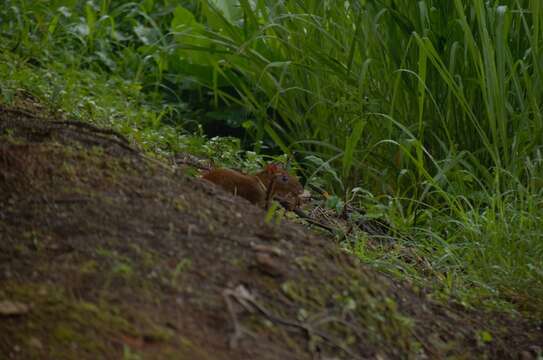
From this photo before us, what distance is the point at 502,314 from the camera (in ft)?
8.98

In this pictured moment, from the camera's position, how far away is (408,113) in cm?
409

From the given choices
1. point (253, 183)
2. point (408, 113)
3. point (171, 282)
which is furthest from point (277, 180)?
point (171, 282)

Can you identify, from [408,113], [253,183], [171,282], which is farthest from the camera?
[408,113]

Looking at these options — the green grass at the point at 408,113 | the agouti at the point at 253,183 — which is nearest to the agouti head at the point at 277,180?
the agouti at the point at 253,183

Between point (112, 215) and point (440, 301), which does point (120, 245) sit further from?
point (440, 301)

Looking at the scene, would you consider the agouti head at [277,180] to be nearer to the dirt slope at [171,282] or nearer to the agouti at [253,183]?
the agouti at [253,183]

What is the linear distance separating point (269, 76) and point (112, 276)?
2341 millimetres

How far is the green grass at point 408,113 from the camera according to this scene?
10.2 ft

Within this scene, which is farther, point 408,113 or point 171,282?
point 408,113

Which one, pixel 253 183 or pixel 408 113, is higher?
pixel 253 183

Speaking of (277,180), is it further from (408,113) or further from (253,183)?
(408,113)

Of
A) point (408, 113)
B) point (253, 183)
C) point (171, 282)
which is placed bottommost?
point (408, 113)

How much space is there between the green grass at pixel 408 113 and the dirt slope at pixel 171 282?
490mm

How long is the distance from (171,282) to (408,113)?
7.30ft
